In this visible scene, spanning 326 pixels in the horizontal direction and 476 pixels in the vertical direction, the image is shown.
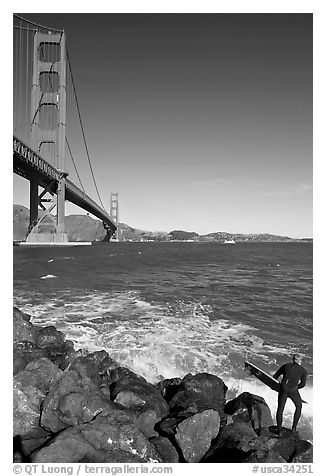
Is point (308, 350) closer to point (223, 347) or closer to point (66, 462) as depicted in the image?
point (223, 347)

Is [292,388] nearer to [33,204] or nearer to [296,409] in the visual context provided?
[296,409]

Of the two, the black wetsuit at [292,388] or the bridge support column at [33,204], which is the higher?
the bridge support column at [33,204]

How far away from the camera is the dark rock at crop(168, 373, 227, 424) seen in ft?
10.3

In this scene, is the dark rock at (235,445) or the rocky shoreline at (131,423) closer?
the rocky shoreline at (131,423)

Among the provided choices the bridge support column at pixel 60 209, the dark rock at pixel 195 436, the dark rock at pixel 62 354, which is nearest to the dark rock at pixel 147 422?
the dark rock at pixel 195 436

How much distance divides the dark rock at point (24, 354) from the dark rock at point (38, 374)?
0.23 meters

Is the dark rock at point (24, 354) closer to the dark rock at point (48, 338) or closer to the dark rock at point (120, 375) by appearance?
the dark rock at point (48, 338)

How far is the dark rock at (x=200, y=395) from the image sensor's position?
10.3ft

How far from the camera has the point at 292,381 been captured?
315cm

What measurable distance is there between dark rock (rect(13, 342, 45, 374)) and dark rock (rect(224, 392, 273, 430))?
2.13 metres

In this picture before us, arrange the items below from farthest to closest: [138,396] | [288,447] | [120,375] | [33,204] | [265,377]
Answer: [33,204] → [265,377] → [120,375] → [138,396] → [288,447]

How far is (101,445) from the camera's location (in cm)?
238

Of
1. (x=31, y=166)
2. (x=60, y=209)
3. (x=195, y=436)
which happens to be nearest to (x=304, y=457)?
(x=195, y=436)

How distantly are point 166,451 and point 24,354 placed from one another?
1.93 meters
